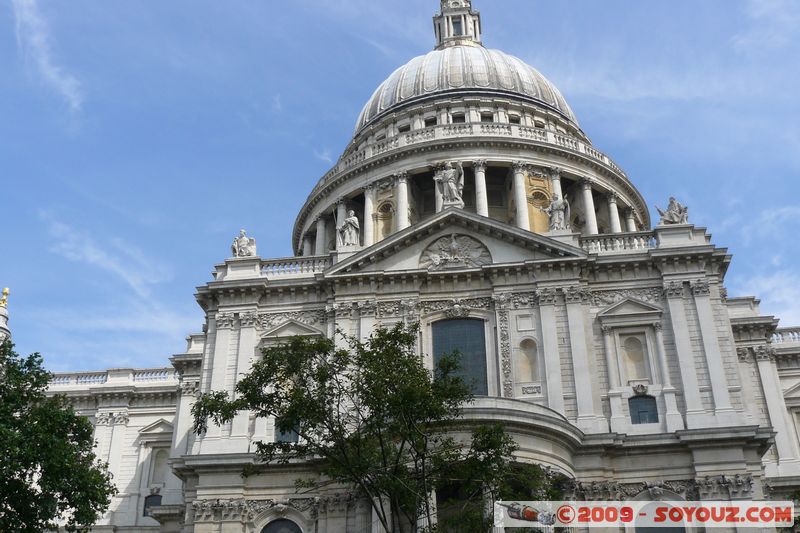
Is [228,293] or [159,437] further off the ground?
[228,293]

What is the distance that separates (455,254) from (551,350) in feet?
20.5

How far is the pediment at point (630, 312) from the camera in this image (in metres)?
36.7

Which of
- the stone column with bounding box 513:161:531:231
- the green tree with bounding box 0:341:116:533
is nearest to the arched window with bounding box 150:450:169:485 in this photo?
the green tree with bounding box 0:341:116:533

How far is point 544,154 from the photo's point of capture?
→ 2201 inches

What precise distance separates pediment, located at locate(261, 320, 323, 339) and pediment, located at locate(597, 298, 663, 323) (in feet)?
41.3

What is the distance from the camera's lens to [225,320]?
127 feet

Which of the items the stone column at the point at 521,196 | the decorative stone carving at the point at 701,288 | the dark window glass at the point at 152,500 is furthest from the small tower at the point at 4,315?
the decorative stone carving at the point at 701,288

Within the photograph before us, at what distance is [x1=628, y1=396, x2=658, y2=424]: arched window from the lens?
34.6 m

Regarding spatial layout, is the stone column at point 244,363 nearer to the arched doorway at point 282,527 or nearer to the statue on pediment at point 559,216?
the arched doorway at point 282,527

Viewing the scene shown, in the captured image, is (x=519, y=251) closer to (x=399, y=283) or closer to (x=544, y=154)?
(x=399, y=283)

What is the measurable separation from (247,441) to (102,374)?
22.6m

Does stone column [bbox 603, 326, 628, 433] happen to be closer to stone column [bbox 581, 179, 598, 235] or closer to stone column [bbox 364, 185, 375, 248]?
stone column [bbox 581, 179, 598, 235]

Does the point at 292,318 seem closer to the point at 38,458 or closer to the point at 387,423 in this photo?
the point at 38,458

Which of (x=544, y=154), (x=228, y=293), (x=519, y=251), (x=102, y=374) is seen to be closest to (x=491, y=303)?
(x=519, y=251)
